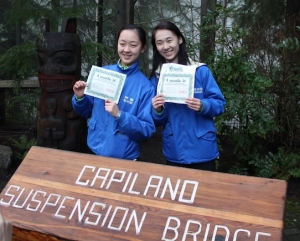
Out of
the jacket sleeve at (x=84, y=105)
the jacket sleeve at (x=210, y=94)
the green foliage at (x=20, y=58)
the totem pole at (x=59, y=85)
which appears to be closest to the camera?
the jacket sleeve at (x=210, y=94)

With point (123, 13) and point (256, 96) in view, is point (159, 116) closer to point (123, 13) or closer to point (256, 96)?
point (256, 96)

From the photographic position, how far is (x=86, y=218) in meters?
1.86

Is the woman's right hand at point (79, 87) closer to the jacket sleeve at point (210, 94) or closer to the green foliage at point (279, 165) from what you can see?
the jacket sleeve at point (210, 94)

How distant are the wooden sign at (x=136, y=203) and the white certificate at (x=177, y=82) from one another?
1.52 feet

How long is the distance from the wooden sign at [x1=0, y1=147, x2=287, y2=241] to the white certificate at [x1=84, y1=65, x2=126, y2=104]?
0.40m

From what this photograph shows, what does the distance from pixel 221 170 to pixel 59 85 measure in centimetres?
243

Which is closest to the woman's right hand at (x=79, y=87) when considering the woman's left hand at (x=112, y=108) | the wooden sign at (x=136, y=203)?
the woman's left hand at (x=112, y=108)

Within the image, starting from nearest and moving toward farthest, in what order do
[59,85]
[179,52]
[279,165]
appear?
[179,52]
[59,85]
[279,165]

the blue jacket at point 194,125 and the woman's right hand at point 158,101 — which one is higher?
the woman's right hand at point 158,101

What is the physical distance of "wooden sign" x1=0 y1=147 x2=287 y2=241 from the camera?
5.59ft

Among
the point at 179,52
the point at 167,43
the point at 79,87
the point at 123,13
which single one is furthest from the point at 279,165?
the point at 123,13

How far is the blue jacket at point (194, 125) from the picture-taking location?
2291 mm

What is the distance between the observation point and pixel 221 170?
5.05 metres

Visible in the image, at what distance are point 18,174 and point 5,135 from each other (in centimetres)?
538
